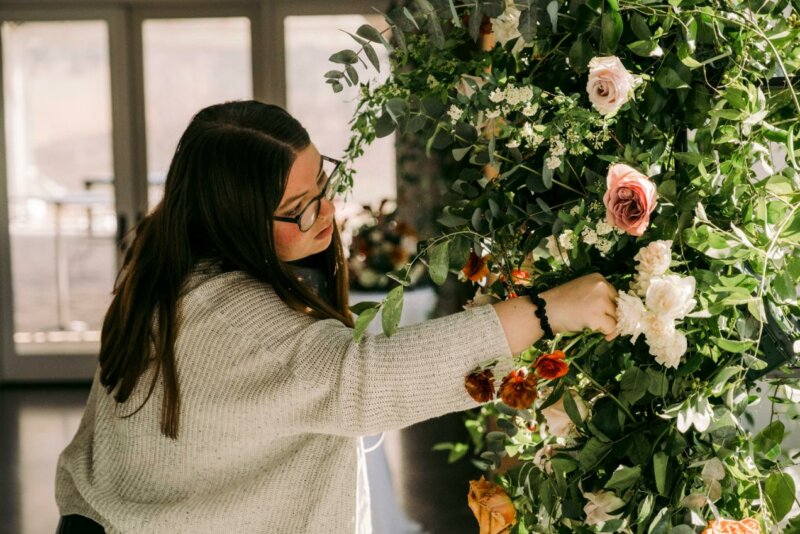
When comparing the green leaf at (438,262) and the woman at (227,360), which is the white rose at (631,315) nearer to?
the green leaf at (438,262)

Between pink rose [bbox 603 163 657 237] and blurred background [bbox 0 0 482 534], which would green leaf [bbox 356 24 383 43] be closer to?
pink rose [bbox 603 163 657 237]

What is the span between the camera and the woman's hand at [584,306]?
104 cm

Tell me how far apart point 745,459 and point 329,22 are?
5344 millimetres

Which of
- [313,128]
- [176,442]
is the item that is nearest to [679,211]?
[176,442]

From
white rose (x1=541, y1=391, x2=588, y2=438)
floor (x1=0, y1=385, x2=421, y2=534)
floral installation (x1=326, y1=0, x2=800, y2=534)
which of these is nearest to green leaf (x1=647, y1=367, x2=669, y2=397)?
floral installation (x1=326, y1=0, x2=800, y2=534)

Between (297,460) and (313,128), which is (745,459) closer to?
(297,460)

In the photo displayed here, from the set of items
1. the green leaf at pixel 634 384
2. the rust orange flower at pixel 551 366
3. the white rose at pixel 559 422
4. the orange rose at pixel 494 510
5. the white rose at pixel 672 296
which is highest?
the white rose at pixel 672 296

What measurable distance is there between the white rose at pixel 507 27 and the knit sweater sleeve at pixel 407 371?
1.11 feet

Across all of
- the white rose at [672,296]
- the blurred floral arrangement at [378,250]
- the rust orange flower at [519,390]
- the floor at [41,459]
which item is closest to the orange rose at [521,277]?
the rust orange flower at [519,390]

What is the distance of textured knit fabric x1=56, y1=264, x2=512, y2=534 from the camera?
1.17 m

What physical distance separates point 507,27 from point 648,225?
306 millimetres

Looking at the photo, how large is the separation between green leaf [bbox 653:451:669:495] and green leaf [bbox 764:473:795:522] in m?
0.13

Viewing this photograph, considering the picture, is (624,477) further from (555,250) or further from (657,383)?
(555,250)

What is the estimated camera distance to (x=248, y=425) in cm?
128
